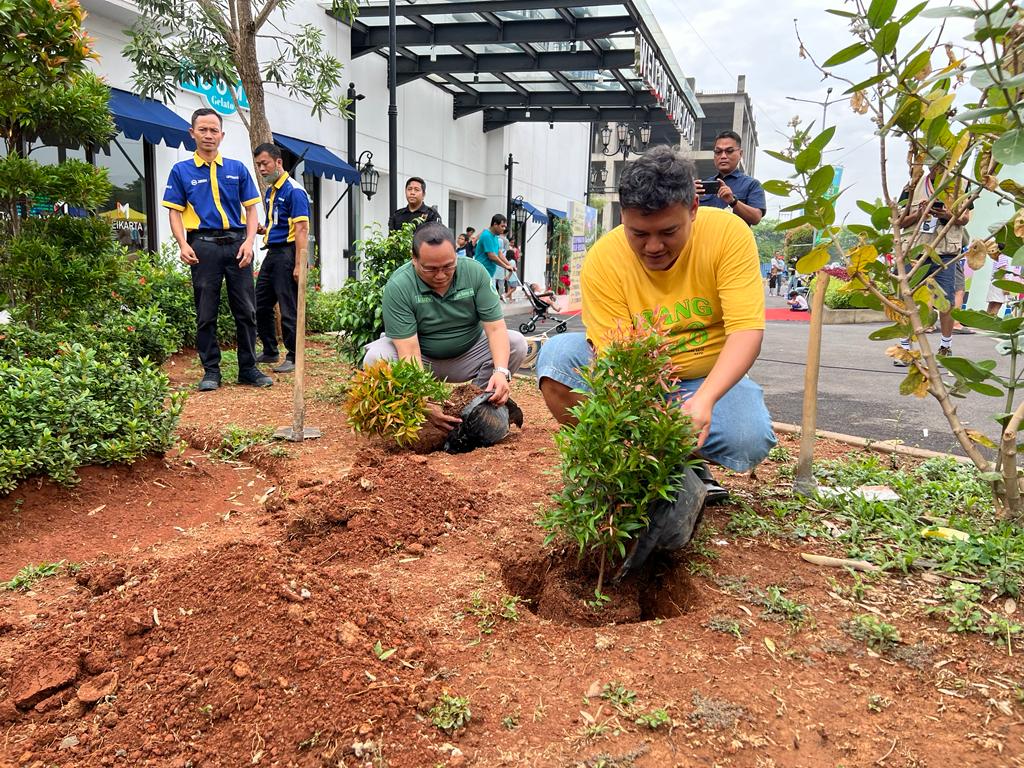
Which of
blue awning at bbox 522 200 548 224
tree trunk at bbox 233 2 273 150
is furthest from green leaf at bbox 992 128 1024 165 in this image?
blue awning at bbox 522 200 548 224

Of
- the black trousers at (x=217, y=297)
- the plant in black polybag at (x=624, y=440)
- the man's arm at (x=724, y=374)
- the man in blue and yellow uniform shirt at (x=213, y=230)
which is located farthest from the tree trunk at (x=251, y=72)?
the plant in black polybag at (x=624, y=440)

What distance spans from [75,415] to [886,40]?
3.32 meters

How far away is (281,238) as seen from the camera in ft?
19.4

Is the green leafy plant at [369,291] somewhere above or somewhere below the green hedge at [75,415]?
above

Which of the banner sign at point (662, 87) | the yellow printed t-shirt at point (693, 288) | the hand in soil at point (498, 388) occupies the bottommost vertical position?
the hand in soil at point (498, 388)

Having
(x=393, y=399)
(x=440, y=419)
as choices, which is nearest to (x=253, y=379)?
(x=393, y=399)

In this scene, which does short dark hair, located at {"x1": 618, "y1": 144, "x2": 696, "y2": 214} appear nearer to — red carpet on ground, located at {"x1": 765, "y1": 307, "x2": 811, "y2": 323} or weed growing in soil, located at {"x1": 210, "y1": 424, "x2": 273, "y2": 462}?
weed growing in soil, located at {"x1": 210, "y1": 424, "x2": 273, "y2": 462}

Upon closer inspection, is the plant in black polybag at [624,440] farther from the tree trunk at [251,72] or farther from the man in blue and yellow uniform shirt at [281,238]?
the tree trunk at [251,72]

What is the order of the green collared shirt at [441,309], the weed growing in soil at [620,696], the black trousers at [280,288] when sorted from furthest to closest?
the black trousers at [280,288] < the green collared shirt at [441,309] < the weed growing in soil at [620,696]

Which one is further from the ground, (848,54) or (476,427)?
(848,54)

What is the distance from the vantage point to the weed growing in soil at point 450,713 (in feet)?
5.20

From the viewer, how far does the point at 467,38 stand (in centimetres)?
1249

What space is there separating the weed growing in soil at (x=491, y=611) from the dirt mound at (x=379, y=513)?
19.9 inches

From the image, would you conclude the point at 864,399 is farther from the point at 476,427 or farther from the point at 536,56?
the point at 536,56
